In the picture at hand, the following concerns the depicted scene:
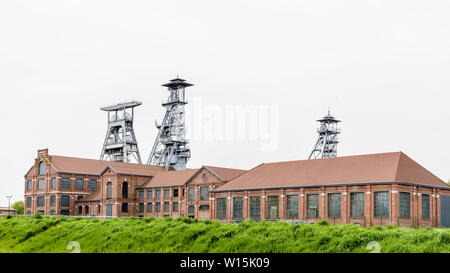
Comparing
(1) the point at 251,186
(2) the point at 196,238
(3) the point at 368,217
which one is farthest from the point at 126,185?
(2) the point at 196,238

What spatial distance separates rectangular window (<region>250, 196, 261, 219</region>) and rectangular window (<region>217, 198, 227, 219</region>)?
382 centimetres

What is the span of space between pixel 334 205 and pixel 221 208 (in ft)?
47.2

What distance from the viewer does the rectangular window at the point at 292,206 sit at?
60.0 m

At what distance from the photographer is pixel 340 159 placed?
2410 inches

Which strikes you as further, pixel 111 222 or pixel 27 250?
pixel 111 222

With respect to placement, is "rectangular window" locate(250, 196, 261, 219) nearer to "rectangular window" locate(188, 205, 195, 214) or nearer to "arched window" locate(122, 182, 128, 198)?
"rectangular window" locate(188, 205, 195, 214)

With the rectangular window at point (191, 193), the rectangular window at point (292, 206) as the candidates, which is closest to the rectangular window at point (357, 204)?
the rectangular window at point (292, 206)

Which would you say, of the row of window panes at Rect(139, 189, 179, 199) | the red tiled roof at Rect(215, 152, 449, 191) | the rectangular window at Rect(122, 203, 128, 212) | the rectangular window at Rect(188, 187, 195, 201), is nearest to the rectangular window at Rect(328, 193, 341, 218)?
the red tiled roof at Rect(215, 152, 449, 191)

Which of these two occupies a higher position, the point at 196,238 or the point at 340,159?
the point at 340,159

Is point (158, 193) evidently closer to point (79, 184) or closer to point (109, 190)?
point (109, 190)
